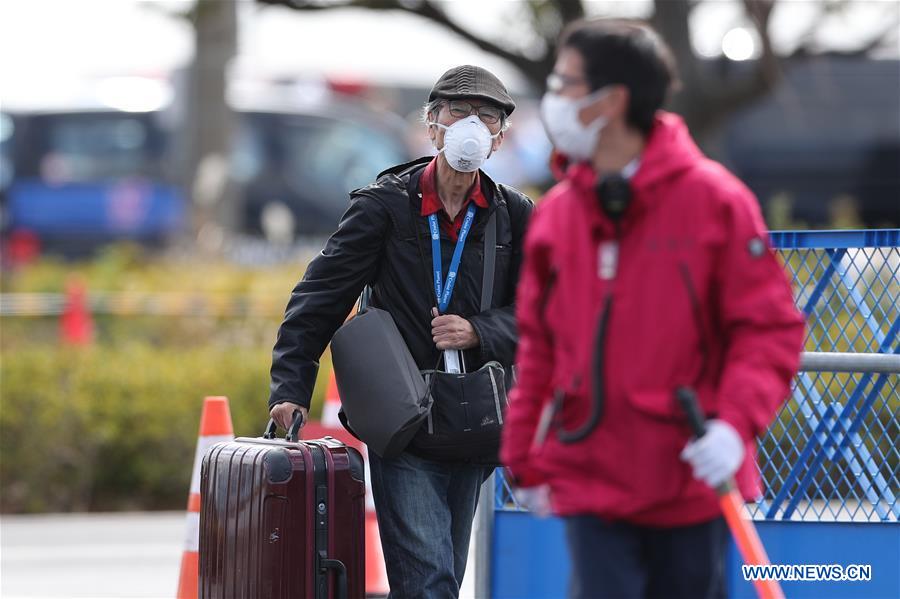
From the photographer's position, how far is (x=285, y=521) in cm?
468

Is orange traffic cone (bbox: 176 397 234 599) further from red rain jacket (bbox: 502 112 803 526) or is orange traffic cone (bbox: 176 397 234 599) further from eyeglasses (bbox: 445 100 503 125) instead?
red rain jacket (bbox: 502 112 803 526)

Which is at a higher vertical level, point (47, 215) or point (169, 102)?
point (169, 102)

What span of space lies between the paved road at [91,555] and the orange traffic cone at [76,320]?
3.79 metres

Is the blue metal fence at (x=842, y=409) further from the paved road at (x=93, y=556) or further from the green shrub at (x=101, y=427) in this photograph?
the green shrub at (x=101, y=427)

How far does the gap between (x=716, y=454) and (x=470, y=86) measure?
184 centimetres

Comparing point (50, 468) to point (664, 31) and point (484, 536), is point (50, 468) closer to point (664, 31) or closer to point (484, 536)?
point (484, 536)

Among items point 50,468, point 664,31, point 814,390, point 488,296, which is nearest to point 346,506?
point 488,296

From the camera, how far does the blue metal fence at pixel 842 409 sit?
5.12 meters

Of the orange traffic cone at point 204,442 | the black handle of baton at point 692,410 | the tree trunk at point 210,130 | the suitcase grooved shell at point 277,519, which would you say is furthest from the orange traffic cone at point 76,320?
the black handle of baton at point 692,410

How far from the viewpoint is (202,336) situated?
14141mm

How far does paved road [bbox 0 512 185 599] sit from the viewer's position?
7809 mm

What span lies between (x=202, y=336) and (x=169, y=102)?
562 inches

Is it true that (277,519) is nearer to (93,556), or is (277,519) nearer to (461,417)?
(461,417)

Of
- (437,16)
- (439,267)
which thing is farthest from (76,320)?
(439,267)
